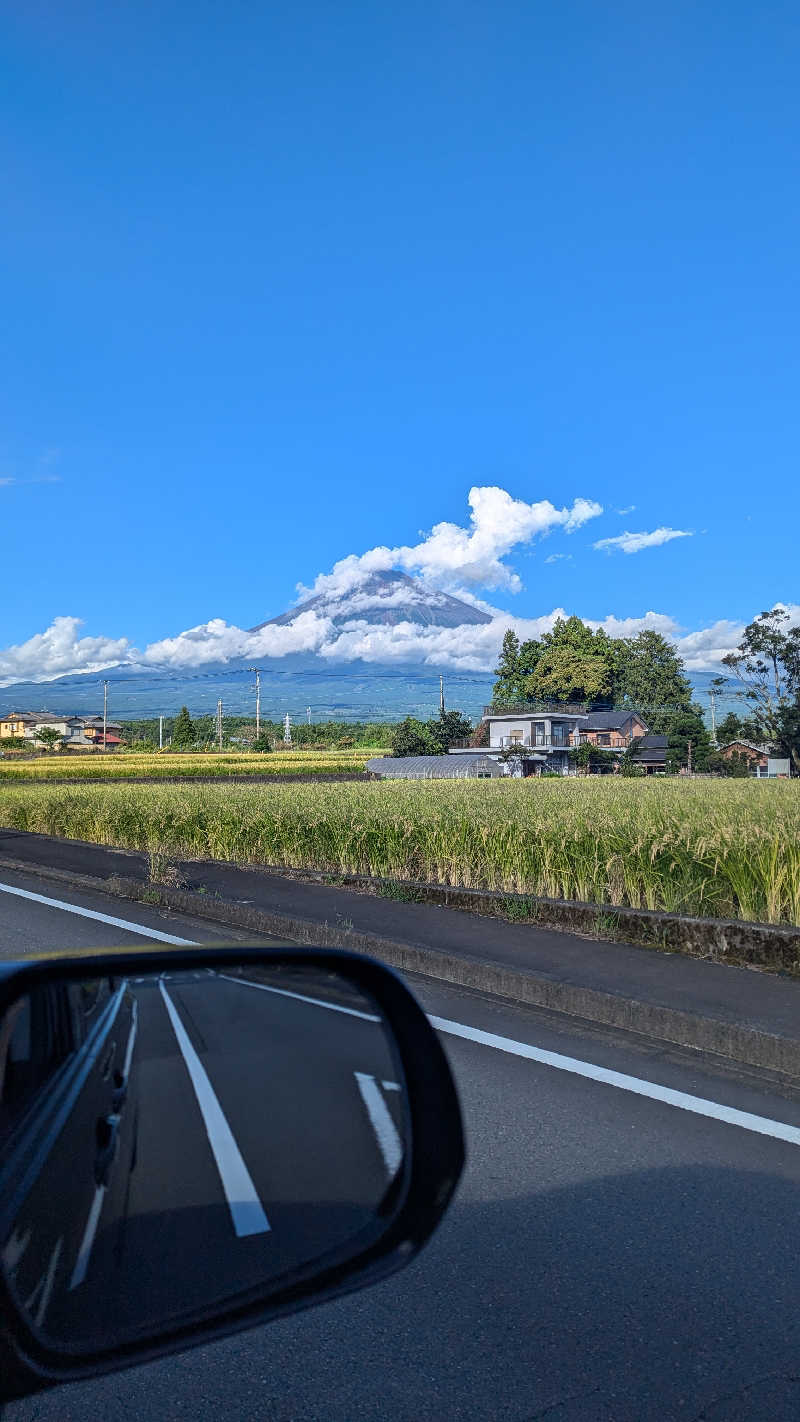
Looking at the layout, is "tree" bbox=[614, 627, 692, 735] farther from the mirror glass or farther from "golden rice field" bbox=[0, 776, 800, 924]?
the mirror glass

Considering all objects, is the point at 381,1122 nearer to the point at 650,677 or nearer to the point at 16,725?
the point at 650,677

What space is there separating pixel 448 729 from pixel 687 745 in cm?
1974

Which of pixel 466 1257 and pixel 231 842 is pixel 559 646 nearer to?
pixel 231 842

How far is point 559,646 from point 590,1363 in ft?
367

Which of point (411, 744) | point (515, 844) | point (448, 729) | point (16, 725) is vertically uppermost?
point (16, 725)

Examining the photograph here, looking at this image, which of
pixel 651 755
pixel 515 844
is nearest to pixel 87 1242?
pixel 515 844

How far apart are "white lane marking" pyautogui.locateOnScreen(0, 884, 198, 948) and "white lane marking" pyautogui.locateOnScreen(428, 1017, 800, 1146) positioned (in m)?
3.54

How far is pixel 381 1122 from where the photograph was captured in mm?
1687

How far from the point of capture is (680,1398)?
2516 mm

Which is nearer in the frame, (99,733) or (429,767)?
(429,767)

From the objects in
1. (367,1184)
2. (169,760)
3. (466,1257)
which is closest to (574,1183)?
(466,1257)

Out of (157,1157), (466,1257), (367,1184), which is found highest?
(157,1157)

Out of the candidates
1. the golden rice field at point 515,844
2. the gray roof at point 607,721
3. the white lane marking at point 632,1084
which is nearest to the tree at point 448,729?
the gray roof at point 607,721

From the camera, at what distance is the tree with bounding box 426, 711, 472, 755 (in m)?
86.4
